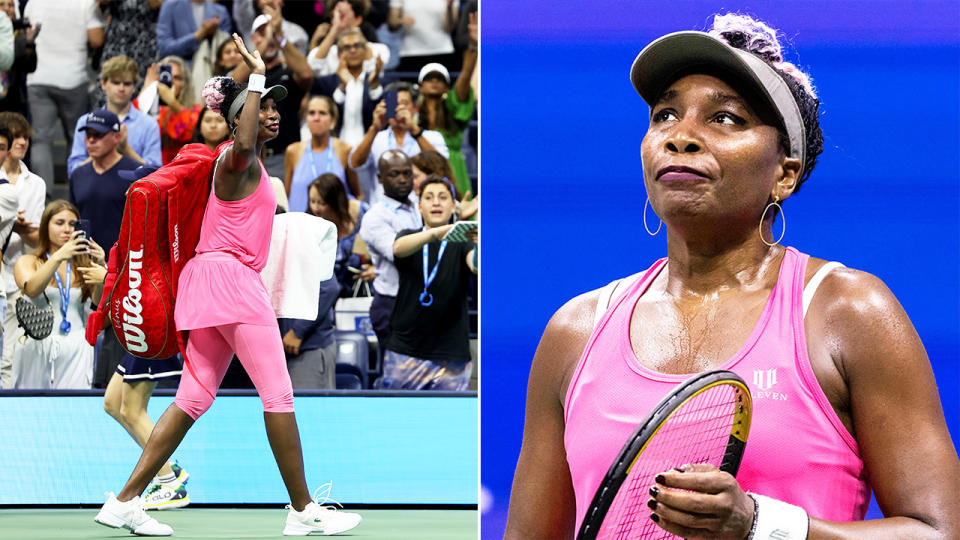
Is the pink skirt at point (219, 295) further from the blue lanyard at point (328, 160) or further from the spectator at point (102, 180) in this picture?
the blue lanyard at point (328, 160)

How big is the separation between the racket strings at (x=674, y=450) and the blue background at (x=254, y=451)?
5244 millimetres

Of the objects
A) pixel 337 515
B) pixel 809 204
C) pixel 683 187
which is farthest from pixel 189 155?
pixel 683 187

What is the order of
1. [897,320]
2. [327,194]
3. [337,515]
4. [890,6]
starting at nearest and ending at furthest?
[897,320], [890,6], [337,515], [327,194]

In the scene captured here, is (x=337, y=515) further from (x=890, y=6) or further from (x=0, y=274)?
(x=890, y=6)

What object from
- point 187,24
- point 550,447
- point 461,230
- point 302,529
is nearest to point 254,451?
point 302,529

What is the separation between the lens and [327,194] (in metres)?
7.83

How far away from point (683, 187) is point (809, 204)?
4.93 feet

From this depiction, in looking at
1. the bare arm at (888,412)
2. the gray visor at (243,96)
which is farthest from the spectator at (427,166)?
the bare arm at (888,412)

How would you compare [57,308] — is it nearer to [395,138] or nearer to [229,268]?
[395,138]

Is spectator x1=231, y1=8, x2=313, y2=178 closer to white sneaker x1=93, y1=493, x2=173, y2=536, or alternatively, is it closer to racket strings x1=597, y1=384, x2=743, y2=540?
white sneaker x1=93, y1=493, x2=173, y2=536

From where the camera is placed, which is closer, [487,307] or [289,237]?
[487,307]

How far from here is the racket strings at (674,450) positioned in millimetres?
1365

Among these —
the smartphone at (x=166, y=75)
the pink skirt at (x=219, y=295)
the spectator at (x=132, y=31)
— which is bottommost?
the pink skirt at (x=219, y=295)

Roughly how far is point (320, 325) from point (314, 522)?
1983 millimetres
